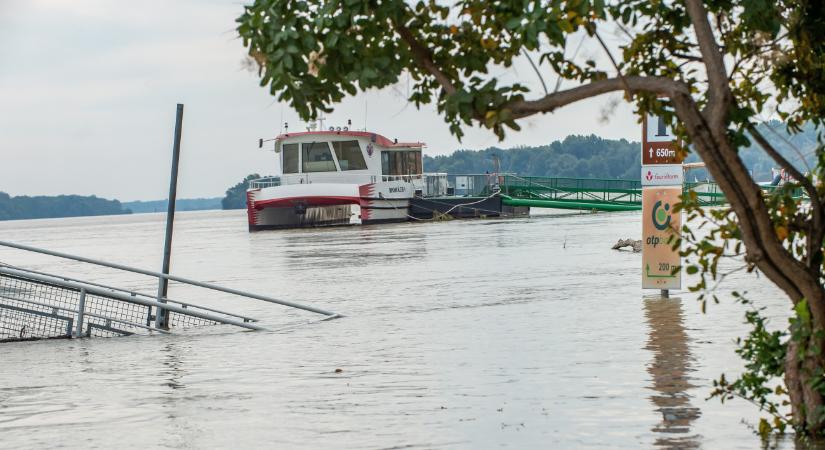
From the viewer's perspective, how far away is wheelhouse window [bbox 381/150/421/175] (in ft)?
206

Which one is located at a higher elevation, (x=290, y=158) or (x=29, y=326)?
(x=290, y=158)

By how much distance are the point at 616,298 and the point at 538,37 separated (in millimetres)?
11886

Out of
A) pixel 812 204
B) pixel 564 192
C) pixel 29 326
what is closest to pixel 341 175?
pixel 564 192

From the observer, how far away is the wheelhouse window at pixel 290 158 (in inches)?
2382

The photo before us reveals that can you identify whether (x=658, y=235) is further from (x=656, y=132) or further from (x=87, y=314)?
(x=87, y=314)

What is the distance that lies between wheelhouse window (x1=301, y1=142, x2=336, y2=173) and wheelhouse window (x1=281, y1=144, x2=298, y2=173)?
41cm

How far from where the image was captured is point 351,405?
27.3 feet

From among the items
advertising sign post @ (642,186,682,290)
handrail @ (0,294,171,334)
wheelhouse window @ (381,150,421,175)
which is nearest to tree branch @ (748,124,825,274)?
handrail @ (0,294,171,334)

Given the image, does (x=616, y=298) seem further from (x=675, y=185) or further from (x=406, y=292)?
(x=406, y=292)

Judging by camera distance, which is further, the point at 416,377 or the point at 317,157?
the point at 317,157

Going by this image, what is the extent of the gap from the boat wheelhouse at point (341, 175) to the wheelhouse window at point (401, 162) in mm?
49

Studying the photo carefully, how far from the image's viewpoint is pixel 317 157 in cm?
6056

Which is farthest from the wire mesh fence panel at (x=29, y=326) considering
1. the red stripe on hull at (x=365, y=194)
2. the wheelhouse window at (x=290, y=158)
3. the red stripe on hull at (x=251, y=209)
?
the red stripe on hull at (x=251, y=209)

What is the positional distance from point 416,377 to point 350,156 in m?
51.6
